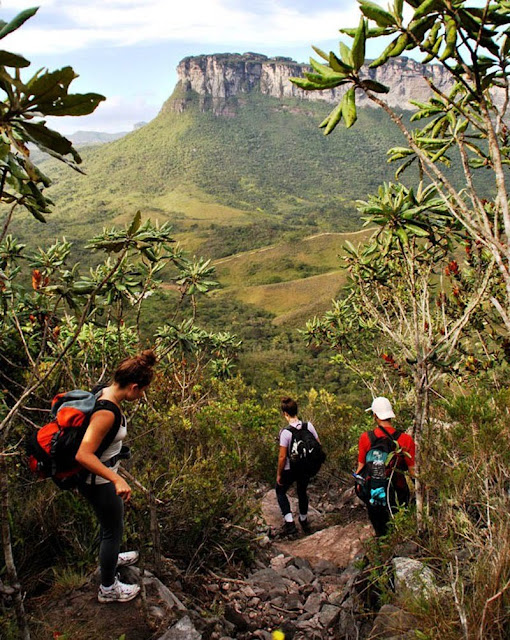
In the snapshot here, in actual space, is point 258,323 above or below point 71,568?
below

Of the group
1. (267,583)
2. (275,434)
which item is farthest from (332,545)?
(275,434)

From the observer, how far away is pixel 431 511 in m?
3.22

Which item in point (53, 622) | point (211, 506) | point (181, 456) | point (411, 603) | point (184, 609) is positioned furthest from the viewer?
point (181, 456)

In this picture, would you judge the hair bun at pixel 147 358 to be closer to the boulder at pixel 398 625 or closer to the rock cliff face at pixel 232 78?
the boulder at pixel 398 625

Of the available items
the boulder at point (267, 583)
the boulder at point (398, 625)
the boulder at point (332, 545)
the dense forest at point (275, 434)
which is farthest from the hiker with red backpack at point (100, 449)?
the boulder at point (332, 545)

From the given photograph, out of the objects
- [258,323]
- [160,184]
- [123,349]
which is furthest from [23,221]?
[123,349]

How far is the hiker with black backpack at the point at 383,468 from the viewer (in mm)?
3352

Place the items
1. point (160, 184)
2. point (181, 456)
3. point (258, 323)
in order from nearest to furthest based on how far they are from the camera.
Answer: point (181, 456) < point (258, 323) < point (160, 184)

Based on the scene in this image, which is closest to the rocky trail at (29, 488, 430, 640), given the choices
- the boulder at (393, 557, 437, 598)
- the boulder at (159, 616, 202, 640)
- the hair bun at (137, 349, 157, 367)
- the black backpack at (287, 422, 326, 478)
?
the boulder at (159, 616, 202, 640)

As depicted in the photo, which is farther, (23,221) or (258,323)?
(23,221)

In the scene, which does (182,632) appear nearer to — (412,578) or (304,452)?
(412,578)

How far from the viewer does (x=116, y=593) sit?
8.83ft

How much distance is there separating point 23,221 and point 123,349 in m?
123

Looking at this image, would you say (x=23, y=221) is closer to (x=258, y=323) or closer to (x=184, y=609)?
(x=258, y=323)
